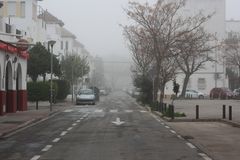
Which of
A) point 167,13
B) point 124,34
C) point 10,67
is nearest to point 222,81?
point 124,34

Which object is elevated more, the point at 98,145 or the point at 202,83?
the point at 202,83

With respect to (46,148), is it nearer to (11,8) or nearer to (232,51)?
(11,8)

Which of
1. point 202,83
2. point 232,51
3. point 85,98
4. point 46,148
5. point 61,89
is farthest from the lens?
point 202,83

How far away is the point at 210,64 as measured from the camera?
330 ft

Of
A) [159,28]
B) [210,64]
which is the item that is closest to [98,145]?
[159,28]

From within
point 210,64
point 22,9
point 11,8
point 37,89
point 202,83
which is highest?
point 11,8

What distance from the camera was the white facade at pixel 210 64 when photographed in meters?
97.4

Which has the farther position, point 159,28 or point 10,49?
point 159,28

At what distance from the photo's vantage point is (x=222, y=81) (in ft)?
331

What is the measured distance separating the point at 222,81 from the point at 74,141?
8398 cm

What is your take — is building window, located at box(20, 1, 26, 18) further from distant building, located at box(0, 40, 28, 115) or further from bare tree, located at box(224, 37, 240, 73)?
distant building, located at box(0, 40, 28, 115)

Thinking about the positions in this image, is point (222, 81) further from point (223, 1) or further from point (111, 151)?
point (111, 151)

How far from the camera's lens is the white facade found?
319 feet

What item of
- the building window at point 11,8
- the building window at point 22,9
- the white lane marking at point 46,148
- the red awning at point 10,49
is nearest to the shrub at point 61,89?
the building window at point 22,9
